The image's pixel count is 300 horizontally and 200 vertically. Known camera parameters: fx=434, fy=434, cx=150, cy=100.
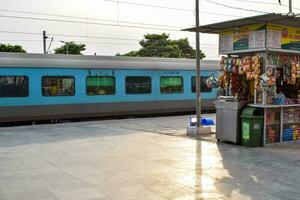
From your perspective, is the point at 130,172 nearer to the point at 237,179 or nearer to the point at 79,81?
the point at 237,179

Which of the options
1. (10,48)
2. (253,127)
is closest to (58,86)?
(253,127)

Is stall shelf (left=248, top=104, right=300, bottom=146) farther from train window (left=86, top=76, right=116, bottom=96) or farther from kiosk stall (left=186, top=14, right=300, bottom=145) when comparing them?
train window (left=86, top=76, right=116, bottom=96)

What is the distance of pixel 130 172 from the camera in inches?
329

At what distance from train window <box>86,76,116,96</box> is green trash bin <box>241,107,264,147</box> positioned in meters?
9.71

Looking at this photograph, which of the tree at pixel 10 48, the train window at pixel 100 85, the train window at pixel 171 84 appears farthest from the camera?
the tree at pixel 10 48

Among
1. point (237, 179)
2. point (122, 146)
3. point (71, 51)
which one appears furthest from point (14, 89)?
point (71, 51)

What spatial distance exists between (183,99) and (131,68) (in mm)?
3502

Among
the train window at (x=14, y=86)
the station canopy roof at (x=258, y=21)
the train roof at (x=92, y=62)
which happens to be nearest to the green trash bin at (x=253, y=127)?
the station canopy roof at (x=258, y=21)

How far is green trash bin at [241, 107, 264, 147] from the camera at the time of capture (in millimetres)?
11328

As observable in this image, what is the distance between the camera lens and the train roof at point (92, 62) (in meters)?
17.7

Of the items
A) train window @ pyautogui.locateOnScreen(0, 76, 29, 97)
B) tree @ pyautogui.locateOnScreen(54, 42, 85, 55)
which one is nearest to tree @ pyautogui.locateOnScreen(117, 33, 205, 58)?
tree @ pyautogui.locateOnScreen(54, 42, 85, 55)

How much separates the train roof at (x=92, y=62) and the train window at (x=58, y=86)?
550 mm

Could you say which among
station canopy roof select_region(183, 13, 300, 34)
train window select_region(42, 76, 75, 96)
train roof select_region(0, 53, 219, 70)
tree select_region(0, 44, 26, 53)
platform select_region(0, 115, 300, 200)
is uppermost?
tree select_region(0, 44, 26, 53)

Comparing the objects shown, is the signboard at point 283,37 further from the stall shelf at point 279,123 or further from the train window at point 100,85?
the train window at point 100,85
